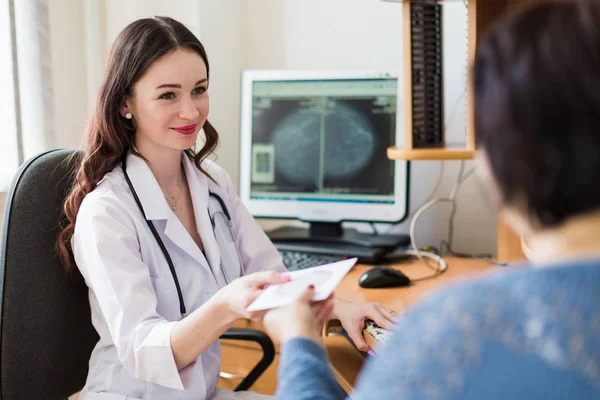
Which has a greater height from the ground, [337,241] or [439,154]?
[439,154]

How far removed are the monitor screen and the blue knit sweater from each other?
1450 millimetres

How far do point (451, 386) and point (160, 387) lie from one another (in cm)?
87

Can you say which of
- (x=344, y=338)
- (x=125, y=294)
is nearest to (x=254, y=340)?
(x=344, y=338)

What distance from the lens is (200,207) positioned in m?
1.52

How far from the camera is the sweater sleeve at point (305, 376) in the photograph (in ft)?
2.57

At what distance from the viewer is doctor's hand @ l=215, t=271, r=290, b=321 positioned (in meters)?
1.14

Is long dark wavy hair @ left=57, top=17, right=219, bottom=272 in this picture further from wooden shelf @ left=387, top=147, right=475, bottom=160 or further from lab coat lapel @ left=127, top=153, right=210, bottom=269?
wooden shelf @ left=387, top=147, right=475, bottom=160

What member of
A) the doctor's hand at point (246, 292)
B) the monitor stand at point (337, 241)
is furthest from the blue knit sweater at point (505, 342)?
the monitor stand at point (337, 241)

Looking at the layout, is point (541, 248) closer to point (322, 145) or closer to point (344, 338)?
point (344, 338)

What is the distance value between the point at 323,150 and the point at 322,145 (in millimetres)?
15

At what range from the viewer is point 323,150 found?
6.82 ft

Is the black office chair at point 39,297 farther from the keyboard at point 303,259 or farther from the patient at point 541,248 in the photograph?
the patient at point 541,248

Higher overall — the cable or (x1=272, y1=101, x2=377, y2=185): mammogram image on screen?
(x1=272, y1=101, x2=377, y2=185): mammogram image on screen

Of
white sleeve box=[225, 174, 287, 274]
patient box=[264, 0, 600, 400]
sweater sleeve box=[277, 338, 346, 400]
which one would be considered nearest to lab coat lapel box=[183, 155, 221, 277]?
white sleeve box=[225, 174, 287, 274]
